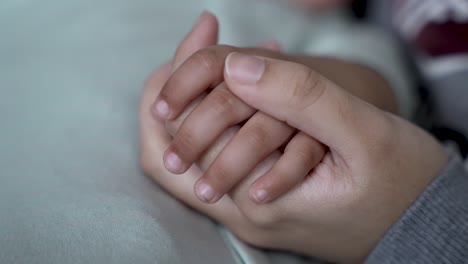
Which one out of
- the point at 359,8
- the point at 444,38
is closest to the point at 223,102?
the point at 444,38

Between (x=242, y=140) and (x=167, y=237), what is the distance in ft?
0.31

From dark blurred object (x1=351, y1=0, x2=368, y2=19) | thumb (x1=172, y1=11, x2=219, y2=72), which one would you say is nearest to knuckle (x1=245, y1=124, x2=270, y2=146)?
thumb (x1=172, y1=11, x2=219, y2=72)

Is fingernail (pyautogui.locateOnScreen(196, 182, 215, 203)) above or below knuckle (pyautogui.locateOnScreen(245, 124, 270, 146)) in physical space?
below

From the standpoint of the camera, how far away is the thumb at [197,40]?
472 mm

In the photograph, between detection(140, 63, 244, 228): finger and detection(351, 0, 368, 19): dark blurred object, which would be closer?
detection(140, 63, 244, 228): finger

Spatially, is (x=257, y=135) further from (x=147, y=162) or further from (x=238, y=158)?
(x=147, y=162)

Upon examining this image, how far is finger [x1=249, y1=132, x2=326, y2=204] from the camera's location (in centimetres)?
39

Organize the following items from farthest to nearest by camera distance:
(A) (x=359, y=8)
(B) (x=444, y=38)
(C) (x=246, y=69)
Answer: (A) (x=359, y=8)
(B) (x=444, y=38)
(C) (x=246, y=69)

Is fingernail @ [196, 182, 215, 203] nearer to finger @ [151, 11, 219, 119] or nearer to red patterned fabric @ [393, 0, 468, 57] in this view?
finger @ [151, 11, 219, 119]

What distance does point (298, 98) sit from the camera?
0.39 metres

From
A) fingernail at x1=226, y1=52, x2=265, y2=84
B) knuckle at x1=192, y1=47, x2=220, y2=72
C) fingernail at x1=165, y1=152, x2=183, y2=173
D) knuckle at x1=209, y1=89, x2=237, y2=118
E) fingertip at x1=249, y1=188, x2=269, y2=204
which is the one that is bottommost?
fingernail at x1=165, y1=152, x2=183, y2=173

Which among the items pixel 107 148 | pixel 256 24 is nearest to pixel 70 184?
pixel 107 148

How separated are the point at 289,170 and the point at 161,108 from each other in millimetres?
114

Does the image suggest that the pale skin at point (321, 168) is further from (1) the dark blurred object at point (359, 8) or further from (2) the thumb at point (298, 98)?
(1) the dark blurred object at point (359, 8)
